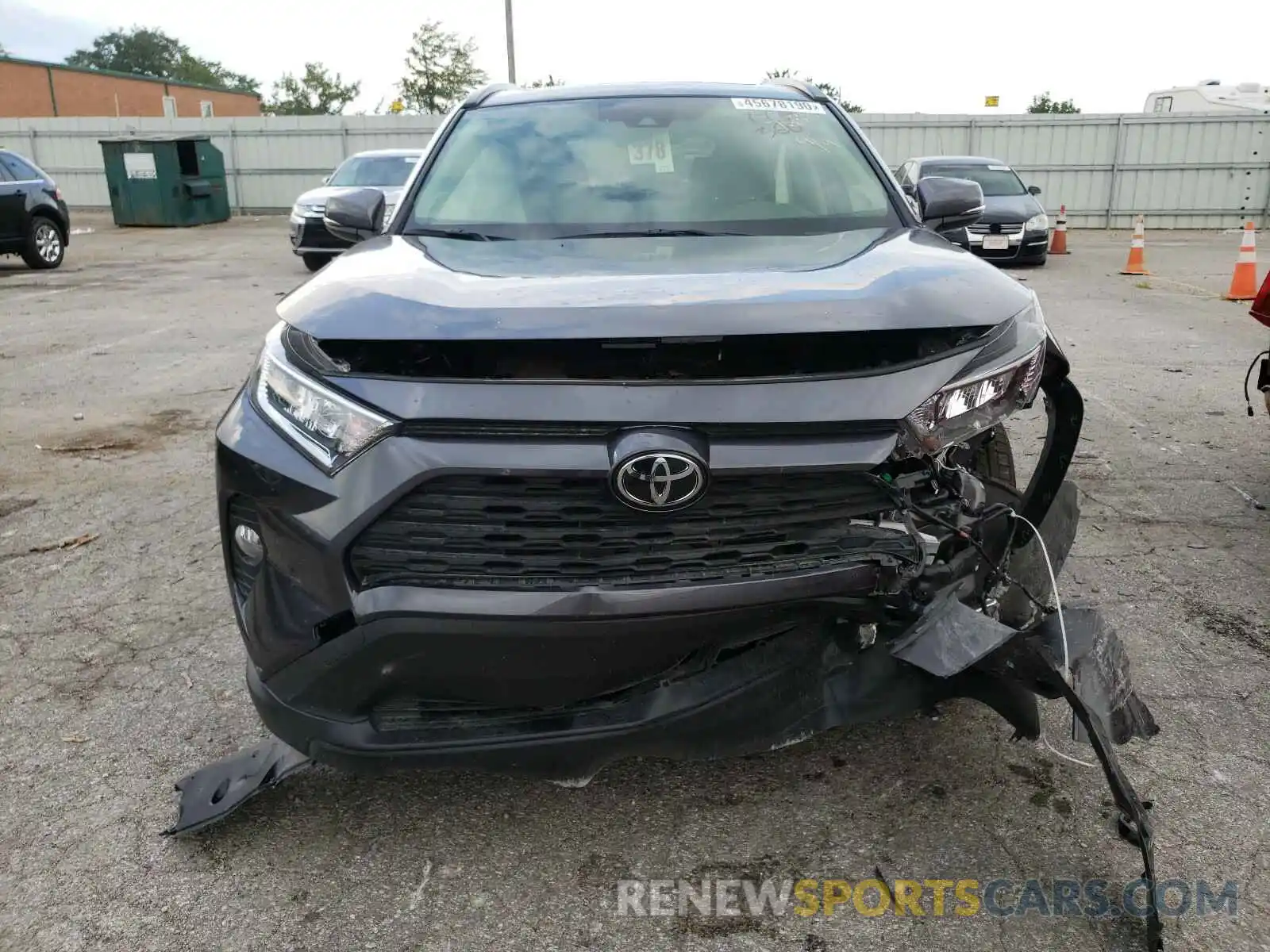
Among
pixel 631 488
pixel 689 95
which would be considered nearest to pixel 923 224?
pixel 689 95

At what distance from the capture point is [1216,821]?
2.35 m

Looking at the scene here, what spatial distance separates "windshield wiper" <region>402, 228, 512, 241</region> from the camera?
9.66 feet

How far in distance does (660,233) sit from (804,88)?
1.51m

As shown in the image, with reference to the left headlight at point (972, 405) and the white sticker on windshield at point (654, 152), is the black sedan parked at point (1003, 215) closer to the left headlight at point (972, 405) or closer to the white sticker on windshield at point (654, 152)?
the white sticker on windshield at point (654, 152)

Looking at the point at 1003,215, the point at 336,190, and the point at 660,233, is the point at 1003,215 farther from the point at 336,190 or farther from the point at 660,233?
the point at 660,233

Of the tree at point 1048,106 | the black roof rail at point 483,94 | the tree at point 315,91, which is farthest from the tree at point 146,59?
the black roof rail at point 483,94

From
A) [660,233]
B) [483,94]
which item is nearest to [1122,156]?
[483,94]

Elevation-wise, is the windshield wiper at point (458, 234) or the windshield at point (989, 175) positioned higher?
the windshield wiper at point (458, 234)

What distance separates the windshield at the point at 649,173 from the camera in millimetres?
3078

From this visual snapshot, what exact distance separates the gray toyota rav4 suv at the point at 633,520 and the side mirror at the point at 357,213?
1.38 meters

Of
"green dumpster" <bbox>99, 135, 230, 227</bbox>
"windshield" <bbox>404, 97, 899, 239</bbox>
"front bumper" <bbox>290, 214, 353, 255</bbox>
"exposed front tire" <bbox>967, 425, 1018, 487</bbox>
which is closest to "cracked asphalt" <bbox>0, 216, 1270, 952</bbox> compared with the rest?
"exposed front tire" <bbox>967, 425, 1018, 487</bbox>

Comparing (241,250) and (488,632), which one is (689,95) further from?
(241,250)

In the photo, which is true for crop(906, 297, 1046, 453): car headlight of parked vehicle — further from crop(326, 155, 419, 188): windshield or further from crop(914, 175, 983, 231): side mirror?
crop(326, 155, 419, 188): windshield

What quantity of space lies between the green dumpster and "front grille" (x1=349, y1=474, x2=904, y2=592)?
870 inches
